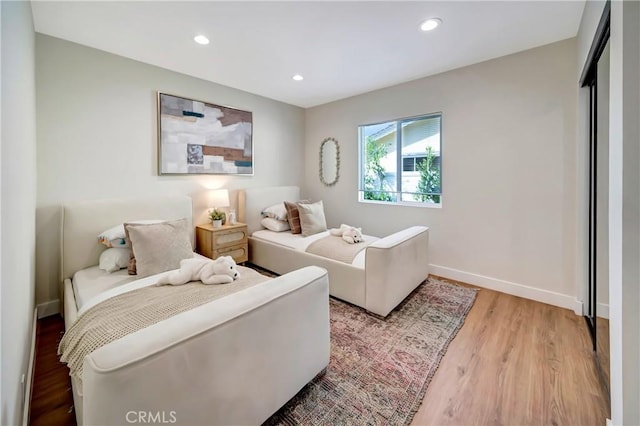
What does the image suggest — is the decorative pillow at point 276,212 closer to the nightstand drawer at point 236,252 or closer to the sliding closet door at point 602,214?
the nightstand drawer at point 236,252

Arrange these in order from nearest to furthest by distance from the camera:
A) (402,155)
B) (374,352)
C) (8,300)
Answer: (8,300), (374,352), (402,155)

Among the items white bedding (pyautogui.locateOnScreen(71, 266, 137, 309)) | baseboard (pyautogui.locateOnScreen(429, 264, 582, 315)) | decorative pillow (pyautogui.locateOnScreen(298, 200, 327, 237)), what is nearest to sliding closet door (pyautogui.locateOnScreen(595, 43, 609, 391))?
baseboard (pyautogui.locateOnScreen(429, 264, 582, 315))

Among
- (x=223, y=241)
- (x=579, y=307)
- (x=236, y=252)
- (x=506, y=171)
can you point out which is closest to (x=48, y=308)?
(x=223, y=241)

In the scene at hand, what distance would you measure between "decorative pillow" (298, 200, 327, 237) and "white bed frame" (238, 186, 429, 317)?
40 cm

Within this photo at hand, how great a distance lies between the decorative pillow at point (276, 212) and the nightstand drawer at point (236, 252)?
595 mm

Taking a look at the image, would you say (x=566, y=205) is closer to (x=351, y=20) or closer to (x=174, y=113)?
(x=351, y=20)

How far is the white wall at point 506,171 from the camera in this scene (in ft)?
8.32

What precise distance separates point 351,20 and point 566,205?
253 centimetres

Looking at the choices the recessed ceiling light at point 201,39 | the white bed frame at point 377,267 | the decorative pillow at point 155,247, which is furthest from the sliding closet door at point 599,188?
the decorative pillow at point 155,247

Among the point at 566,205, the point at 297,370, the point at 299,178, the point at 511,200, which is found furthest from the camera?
the point at 299,178

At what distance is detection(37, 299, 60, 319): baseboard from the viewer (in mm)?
2416

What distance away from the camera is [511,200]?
2.82m

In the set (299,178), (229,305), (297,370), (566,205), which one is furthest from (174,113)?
(566,205)

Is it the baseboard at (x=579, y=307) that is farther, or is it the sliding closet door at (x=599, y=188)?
the baseboard at (x=579, y=307)
